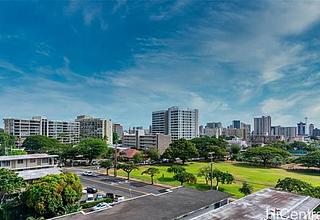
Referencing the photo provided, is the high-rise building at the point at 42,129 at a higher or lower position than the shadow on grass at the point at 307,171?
higher

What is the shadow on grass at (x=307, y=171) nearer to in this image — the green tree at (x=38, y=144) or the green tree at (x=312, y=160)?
the green tree at (x=312, y=160)

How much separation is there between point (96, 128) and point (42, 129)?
19.8 meters

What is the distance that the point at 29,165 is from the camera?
3750 centimetres

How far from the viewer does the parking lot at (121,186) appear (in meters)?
34.9

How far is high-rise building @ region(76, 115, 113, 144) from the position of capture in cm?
11256

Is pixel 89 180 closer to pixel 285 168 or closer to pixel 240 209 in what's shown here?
pixel 240 209

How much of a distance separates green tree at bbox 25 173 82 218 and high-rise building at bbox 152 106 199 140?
9307 cm

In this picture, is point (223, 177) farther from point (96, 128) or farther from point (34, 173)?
point (96, 128)

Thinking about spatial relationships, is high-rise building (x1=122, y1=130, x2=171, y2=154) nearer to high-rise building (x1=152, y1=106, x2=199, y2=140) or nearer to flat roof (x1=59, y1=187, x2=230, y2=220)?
high-rise building (x1=152, y1=106, x2=199, y2=140)

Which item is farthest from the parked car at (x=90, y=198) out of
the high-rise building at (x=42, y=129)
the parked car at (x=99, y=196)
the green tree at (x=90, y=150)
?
the high-rise building at (x=42, y=129)

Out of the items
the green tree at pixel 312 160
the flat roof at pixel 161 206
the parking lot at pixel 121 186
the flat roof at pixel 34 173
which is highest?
the flat roof at pixel 161 206

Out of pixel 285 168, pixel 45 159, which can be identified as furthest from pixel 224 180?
pixel 285 168

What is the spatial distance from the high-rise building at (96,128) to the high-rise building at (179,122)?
929 inches

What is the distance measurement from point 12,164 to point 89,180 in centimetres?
1097
